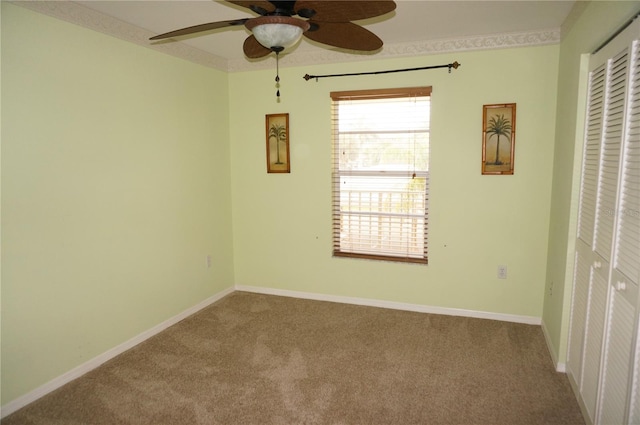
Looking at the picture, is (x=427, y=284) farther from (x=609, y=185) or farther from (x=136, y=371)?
(x=136, y=371)

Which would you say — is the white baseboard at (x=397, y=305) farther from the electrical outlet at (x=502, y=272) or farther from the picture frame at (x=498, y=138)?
the picture frame at (x=498, y=138)

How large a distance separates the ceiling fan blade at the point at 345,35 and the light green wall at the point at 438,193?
1.62 metres

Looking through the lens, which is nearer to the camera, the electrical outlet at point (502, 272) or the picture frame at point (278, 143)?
the electrical outlet at point (502, 272)

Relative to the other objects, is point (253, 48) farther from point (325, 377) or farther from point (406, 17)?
point (325, 377)

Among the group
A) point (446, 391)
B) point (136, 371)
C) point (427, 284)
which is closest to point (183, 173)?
point (136, 371)

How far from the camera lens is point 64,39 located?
2449mm

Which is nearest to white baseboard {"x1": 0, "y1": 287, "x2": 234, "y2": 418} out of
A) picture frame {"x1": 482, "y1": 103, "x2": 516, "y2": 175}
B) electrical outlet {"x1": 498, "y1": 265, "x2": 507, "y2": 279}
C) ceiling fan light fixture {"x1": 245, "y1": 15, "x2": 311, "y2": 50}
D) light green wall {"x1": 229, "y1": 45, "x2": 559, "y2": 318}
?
light green wall {"x1": 229, "y1": 45, "x2": 559, "y2": 318}

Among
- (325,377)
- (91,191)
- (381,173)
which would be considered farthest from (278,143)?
(325,377)

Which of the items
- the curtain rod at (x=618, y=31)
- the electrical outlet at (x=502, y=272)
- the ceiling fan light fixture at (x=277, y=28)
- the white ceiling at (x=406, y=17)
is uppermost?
the white ceiling at (x=406, y=17)

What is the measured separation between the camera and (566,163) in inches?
104

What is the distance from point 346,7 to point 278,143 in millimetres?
2521

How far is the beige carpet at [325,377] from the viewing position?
223 centimetres

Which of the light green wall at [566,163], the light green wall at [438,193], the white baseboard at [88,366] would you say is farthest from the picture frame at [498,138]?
the white baseboard at [88,366]

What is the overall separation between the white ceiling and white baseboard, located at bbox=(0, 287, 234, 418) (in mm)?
2230
